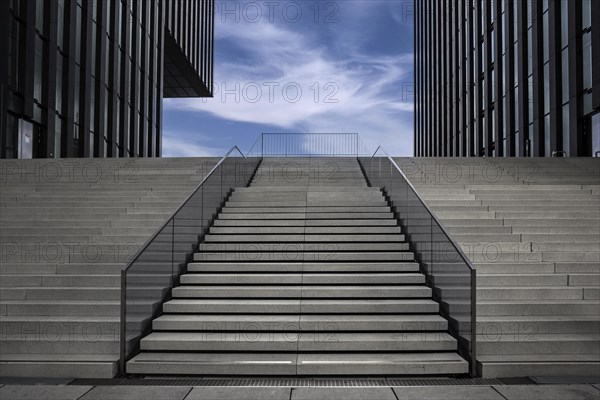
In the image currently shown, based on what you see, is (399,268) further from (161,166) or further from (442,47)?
(442,47)

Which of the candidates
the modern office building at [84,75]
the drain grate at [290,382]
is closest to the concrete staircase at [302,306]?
the drain grate at [290,382]

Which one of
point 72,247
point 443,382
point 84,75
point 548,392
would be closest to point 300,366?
point 443,382

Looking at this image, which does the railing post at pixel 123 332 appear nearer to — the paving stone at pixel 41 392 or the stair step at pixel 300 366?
the stair step at pixel 300 366

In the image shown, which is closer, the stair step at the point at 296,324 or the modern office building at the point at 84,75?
the stair step at the point at 296,324

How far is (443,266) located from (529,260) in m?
2.00

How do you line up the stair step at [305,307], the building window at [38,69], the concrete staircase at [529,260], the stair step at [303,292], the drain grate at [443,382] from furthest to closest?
the building window at [38,69], the stair step at [303,292], the stair step at [305,307], the concrete staircase at [529,260], the drain grate at [443,382]

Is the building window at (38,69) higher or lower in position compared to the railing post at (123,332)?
higher

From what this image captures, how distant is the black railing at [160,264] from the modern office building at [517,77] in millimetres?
15706

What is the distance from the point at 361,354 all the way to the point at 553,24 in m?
21.4

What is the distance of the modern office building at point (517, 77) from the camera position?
2055cm

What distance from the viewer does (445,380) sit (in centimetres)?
560

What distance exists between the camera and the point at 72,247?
856 cm

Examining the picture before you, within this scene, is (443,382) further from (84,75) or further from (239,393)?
(84,75)

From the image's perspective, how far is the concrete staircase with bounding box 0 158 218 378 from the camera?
6043 millimetres
